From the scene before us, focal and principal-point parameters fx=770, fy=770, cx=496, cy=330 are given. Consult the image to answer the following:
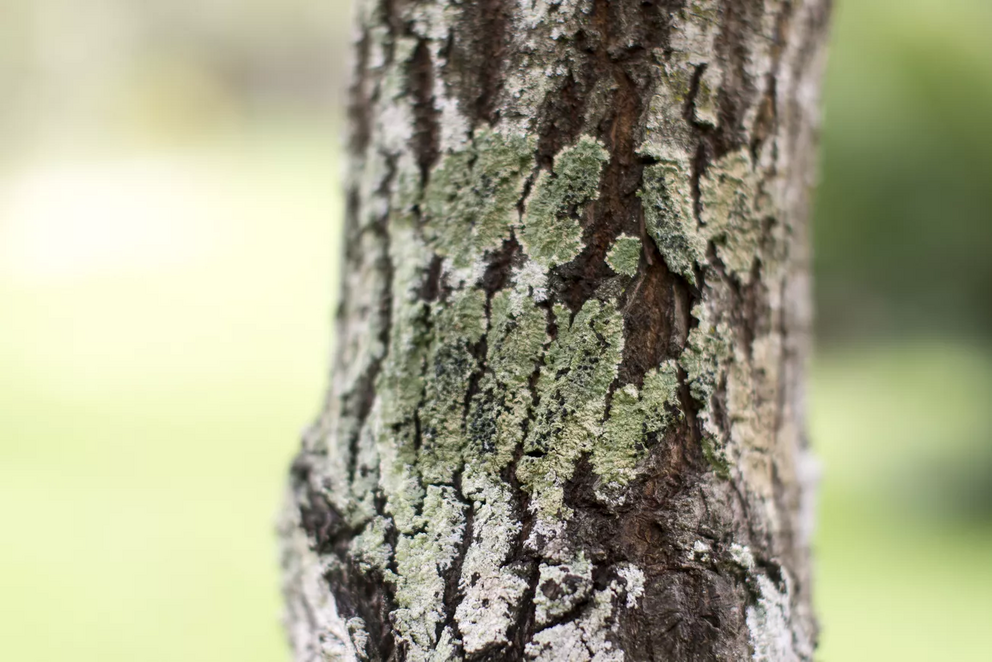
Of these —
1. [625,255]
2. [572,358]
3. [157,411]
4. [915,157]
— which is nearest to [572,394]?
[572,358]

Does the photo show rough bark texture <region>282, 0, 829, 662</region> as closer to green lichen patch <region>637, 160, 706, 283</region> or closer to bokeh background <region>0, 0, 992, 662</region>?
green lichen patch <region>637, 160, 706, 283</region>

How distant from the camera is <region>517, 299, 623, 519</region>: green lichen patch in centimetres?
74

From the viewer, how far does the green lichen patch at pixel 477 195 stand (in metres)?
0.76

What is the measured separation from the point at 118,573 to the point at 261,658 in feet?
2.74

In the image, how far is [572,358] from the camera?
75 centimetres

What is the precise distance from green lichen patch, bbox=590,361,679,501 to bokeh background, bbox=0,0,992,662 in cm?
91

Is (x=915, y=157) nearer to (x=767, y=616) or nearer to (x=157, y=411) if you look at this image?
(x=767, y=616)

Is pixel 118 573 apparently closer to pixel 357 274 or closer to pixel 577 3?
pixel 357 274

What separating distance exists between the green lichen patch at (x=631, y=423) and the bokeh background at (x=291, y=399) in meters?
0.91

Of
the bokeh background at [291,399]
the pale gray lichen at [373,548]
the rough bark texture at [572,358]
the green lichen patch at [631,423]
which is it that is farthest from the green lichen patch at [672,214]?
the bokeh background at [291,399]

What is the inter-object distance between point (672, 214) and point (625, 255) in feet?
0.20

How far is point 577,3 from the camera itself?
748 mm

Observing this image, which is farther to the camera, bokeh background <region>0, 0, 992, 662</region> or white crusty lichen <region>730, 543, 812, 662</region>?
bokeh background <region>0, 0, 992, 662</region>

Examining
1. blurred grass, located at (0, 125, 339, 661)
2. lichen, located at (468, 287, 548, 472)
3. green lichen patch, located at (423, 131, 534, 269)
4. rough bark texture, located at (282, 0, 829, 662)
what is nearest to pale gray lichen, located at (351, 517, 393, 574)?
rough bark texture, located at (282, 0, 829, 662)
